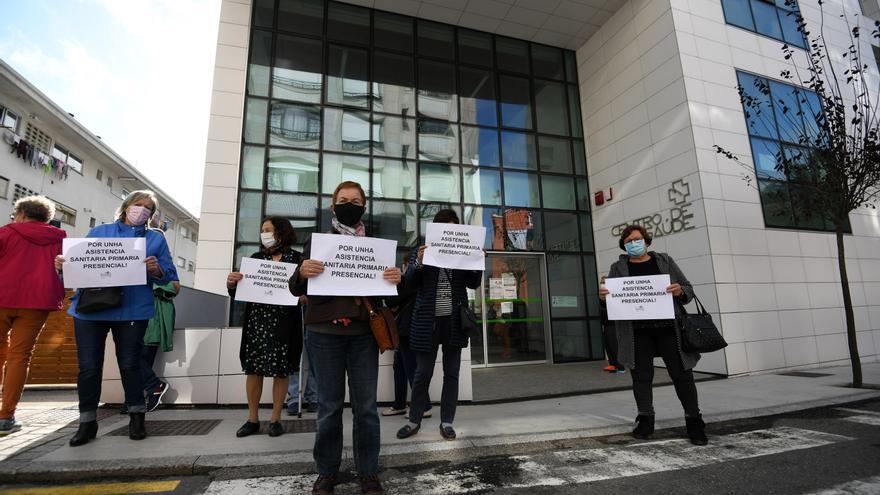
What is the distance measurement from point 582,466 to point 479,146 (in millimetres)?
8651

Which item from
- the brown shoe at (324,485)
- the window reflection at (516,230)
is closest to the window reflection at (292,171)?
the window reflection at (516,230)

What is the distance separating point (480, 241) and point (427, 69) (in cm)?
850

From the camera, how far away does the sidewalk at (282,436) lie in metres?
2.85

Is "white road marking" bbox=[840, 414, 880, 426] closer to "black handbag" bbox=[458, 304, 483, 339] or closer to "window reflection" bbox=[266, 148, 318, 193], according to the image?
"black handbag" bbox=[458, 304, 483, 339]

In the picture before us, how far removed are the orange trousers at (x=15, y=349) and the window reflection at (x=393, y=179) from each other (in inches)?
251

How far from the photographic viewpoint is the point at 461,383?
520cm

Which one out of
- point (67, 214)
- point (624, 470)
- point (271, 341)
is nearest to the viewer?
point (624, 470)

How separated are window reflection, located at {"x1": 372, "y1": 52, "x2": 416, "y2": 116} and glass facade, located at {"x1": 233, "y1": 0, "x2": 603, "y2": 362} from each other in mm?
27

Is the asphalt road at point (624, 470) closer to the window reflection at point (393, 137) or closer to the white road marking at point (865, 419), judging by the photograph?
the white road marking at point (865, 419)

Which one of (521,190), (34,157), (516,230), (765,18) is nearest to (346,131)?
(521,190)

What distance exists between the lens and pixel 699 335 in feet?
11.6

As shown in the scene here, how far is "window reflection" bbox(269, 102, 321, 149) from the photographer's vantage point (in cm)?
903

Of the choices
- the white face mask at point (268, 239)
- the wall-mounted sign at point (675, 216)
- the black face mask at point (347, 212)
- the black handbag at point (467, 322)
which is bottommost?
the black handbag at point (467, 322)

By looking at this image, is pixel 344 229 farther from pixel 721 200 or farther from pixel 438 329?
pixel 721 200
